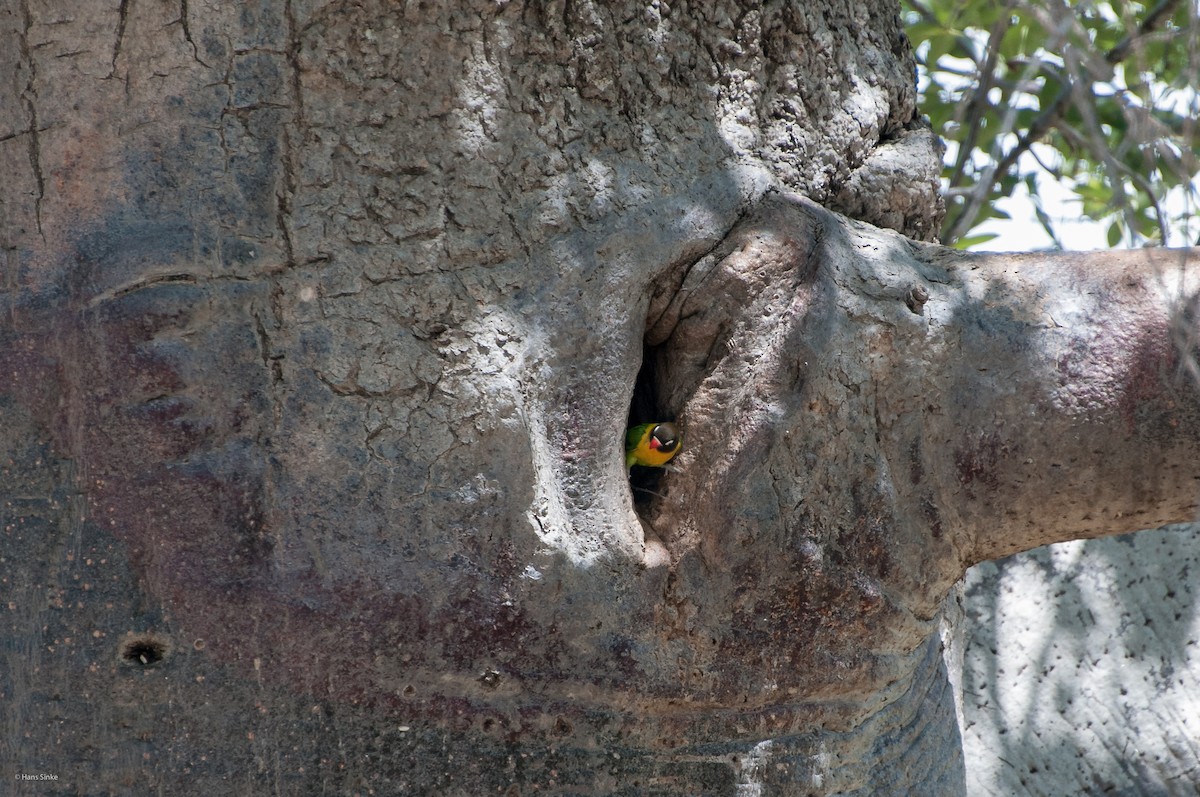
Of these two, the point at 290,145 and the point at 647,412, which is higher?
the point at 290,145

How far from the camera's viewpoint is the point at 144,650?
1528mm

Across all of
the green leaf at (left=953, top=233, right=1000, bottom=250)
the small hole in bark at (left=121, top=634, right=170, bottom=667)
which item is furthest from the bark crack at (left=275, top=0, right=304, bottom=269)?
the green leaf at (left=953, top=233, right=1000, bottom=250)

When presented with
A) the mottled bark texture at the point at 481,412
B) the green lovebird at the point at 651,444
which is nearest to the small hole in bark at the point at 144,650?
the mottled bark texture at the point at 481,412

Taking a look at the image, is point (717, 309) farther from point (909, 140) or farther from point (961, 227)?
point (909, 140)

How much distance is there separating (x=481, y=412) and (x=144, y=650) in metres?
0.57

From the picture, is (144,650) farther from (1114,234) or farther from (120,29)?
(1114,234)

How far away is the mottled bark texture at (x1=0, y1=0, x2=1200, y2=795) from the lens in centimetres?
153

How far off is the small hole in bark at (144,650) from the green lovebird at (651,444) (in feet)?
2.40

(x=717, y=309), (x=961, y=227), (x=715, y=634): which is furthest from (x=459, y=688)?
(x=961, y=227)

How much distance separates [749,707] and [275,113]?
115cm

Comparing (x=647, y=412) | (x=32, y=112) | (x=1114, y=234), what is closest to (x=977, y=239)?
(x=1114, y=234)

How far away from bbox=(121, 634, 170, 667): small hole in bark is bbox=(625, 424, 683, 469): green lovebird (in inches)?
28.8

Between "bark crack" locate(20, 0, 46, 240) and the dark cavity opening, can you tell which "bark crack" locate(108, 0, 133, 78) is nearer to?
"bark crack" locate(20, 0, 46, 240)

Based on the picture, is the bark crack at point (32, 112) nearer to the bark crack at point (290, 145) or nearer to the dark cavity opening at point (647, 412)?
the bark crack at point (290, 145)
